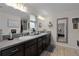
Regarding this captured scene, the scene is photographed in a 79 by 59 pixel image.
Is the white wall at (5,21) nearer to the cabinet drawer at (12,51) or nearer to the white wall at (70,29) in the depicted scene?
the cabinet drawer at (12,51)

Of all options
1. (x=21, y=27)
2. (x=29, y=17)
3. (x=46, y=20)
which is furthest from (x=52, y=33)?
(x=21, y=27)

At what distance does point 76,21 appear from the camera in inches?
167

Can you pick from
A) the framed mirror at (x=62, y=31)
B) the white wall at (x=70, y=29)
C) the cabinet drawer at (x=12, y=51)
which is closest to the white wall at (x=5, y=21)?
the cabinet drawer at (x=12, y=51)

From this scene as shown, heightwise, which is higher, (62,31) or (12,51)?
(62,31)

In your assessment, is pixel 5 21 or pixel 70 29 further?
pixel 70 29

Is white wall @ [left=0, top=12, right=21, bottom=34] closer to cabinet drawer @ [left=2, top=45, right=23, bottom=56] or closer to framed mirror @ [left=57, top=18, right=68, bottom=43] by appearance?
cabinet drawer @ [left=2, top=45, right=23, bottom=56]

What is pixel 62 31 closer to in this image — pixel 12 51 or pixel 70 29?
pixel 70 29

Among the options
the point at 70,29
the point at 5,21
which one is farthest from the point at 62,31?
the point at 5,21

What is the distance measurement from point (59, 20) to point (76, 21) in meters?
0.78

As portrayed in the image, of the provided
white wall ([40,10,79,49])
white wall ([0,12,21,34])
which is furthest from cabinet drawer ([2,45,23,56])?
white wall ([40,10,79,49])

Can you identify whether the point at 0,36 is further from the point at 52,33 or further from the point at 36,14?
the point at 52,33

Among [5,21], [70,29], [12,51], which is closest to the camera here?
[12,51]

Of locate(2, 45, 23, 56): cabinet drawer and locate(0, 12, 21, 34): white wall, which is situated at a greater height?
locate(0, 12, 21, 34): white wall

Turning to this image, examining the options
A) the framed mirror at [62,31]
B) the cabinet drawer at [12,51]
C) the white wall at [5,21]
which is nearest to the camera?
the cabinet drawer at [12,51]
